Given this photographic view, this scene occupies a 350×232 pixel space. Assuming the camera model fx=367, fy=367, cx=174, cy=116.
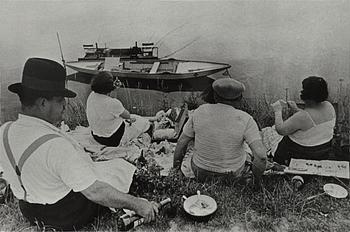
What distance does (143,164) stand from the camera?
2645 mm

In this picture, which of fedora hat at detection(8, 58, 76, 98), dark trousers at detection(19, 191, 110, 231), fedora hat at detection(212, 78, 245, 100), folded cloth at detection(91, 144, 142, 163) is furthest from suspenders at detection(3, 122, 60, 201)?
fedora hat at detection(212, 78, 245, 100)

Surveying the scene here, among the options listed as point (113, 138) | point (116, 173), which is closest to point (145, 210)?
point (116, 173)

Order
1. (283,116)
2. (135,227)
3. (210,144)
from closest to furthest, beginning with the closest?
(135,227), (210,144), (283,116)

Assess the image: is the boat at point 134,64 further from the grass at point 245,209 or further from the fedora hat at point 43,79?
the grass at point 245,209

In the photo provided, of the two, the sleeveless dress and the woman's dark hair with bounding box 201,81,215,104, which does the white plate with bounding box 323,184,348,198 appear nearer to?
the sleeveless dress

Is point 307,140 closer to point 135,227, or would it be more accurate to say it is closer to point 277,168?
point 277,168

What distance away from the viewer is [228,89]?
7.75 ft

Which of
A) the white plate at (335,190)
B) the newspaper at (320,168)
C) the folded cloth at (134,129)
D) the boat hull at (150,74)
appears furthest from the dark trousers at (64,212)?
the white plate at (335,190)

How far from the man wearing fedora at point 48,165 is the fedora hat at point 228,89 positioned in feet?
2.71

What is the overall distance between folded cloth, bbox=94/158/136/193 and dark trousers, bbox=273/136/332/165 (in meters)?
1.16

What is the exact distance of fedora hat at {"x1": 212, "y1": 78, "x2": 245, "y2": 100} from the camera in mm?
2361

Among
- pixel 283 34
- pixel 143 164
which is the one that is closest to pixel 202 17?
pixel 283 34

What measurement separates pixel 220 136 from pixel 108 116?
3.13 feet

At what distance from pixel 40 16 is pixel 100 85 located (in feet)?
2.08
